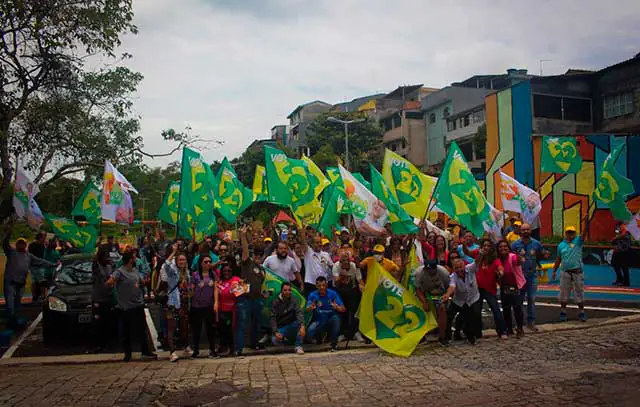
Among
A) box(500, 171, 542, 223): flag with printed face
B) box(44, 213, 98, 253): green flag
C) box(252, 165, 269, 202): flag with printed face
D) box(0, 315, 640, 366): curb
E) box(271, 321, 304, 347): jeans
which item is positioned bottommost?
box(0, 315, 640, 366): curb

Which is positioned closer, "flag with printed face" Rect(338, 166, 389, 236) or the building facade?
"flag with printed face" Rect(338, 166, 389, 236)

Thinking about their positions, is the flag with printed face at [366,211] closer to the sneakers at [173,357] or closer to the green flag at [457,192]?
the green flag at [457,192]

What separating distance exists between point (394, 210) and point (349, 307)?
2.77m

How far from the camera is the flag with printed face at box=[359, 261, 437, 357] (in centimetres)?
914

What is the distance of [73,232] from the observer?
14445mm

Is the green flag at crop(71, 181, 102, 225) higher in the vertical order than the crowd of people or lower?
higher

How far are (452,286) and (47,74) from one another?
8922 millimetres

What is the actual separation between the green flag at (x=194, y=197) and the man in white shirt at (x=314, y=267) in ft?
7.57

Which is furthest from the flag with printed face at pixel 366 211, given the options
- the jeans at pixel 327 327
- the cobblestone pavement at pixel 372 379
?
the cobblestone pavement at pixel 372 379

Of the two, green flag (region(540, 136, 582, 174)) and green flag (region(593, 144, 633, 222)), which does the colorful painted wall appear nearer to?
green flag (region(540, 136, 582, 174))

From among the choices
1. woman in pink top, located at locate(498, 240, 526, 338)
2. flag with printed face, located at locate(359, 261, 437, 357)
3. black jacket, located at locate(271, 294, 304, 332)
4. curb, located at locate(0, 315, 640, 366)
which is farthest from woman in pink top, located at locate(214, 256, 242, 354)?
woman in pink top, located at locate(498, 240, 526, 338)

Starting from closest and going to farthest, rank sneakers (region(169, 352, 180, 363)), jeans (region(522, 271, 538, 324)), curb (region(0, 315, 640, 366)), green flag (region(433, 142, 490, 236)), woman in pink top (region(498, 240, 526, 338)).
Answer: sneakers (region(169, 352, 180, 363)) < curb (region(0, 315, 640, 366)) < woman in pink top (region(498, 240, 526, 338)) < jeans (region(522, 271, 538, 324)) < green flag (region(433, 142, 490, 236))

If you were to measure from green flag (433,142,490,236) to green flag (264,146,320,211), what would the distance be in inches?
160

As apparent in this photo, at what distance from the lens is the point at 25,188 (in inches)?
459
